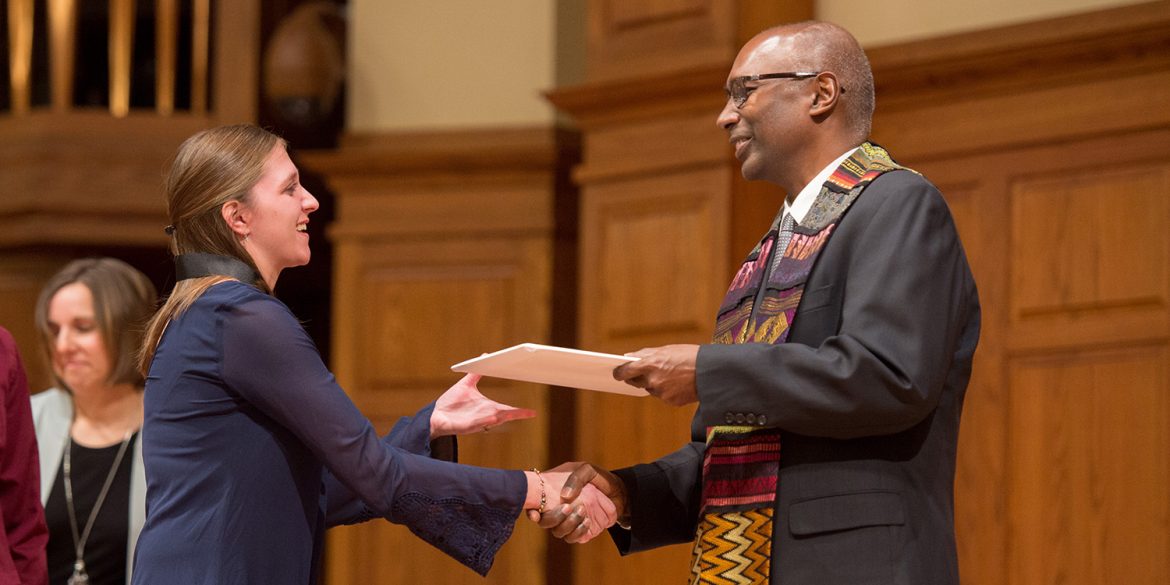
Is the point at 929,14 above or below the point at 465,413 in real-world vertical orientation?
above

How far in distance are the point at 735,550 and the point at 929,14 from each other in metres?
2.95

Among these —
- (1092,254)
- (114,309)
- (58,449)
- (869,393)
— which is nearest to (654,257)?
(1092,254)

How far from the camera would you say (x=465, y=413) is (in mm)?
3342

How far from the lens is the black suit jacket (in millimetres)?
2576

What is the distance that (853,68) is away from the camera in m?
3.00

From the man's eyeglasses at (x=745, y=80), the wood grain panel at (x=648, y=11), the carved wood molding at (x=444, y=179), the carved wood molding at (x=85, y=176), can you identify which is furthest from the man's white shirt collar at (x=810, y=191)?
the carved wood molding at (x=85, y=176)

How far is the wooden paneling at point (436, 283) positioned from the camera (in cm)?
611

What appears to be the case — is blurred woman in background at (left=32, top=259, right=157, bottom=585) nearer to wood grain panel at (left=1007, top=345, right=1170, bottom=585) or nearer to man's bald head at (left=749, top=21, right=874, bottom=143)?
man's bald head at (left=749, top=21, right=874, bottom=143)

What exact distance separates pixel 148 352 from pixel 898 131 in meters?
2.93

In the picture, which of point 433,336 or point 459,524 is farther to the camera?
point 433,336

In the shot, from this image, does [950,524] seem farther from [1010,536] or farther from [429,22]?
[429,22]

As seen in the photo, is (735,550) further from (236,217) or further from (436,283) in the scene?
(436,283)

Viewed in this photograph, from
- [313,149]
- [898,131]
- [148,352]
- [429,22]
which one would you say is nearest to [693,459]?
[148,352]

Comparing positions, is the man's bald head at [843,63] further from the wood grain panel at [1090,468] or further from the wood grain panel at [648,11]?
the wood grain panel at [648,11]
